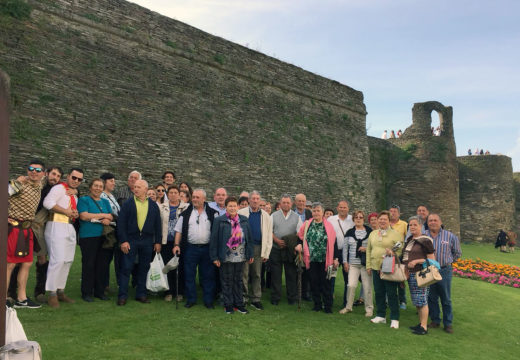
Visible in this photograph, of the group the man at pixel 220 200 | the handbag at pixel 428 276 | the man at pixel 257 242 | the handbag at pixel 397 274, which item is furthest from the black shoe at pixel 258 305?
the handbag at pixel 428 276

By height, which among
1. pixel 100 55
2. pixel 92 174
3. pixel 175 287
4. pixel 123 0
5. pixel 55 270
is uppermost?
pixel 123 0

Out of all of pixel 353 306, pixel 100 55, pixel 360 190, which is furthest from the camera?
pixel 360 190

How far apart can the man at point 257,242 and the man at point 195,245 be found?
2.37 feet

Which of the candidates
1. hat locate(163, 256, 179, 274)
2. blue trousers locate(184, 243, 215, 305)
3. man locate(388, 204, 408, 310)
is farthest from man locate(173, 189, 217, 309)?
man locate(388, 204, 408, 310)

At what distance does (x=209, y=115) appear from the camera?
15.4m

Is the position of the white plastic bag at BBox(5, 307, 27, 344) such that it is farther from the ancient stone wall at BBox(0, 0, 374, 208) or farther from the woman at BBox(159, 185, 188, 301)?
the ancient stone wall at BBox(0, 0, 374, 208)

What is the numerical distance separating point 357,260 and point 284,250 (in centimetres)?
130

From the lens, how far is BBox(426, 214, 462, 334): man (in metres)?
7.00

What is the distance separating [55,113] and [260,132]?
804 cm

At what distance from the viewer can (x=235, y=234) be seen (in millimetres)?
6746

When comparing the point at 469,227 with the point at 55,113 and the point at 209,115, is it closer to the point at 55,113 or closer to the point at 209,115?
the point at 209,115

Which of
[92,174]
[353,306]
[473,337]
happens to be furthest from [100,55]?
[473,337]

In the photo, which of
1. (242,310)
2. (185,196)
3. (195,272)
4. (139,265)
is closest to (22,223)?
(139,265)

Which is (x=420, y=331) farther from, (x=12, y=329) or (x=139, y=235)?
(x=12, y=329)
